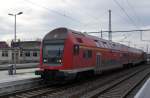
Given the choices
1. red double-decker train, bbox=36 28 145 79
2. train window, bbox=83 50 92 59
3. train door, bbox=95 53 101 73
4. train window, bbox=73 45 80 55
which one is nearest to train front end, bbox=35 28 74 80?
red double-decker train, bbox=36 28 145 79

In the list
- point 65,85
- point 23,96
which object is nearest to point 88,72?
point 65,85

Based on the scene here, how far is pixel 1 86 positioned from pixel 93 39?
10321mm

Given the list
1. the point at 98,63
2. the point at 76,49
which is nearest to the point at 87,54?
the point at 76,49

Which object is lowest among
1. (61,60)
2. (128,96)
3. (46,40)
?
(128,96)

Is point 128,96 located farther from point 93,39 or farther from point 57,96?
point 93,39

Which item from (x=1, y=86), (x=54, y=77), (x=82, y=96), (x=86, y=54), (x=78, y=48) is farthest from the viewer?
(x=86, y=54)

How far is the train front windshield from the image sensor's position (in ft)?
63.0

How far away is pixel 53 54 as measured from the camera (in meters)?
19.4

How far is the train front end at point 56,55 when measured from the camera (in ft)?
61.9

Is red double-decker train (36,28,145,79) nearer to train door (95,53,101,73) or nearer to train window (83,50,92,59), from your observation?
train window (83,50,92,59)

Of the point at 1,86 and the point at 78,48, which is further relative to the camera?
the point at 78,48

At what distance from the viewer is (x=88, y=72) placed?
2316 cm

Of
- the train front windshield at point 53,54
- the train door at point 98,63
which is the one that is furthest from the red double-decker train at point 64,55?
the train door at point 98,63

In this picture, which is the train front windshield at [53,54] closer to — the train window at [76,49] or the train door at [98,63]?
the train window at [76,49]
